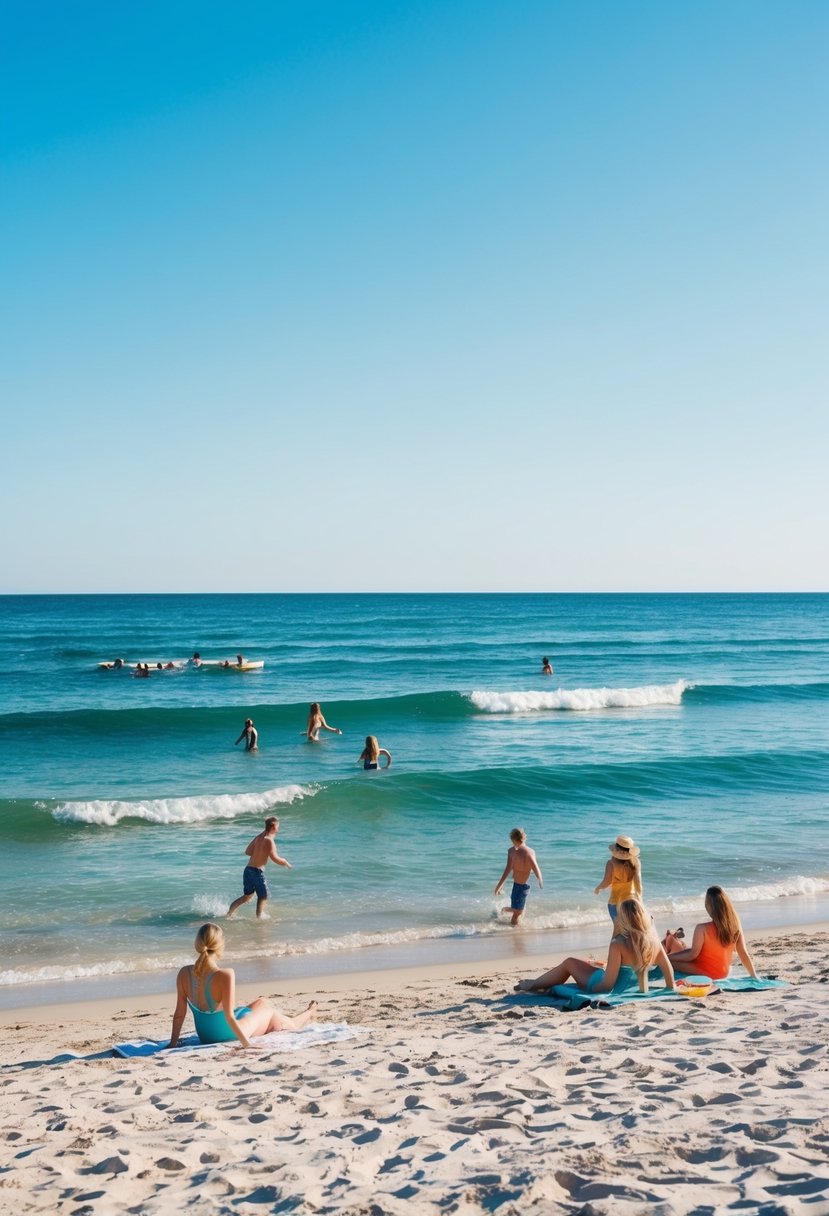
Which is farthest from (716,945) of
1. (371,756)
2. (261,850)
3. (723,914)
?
(371,756)

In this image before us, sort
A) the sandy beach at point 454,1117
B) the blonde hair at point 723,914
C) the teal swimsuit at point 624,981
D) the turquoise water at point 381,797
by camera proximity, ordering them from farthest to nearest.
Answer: the turquoise water at point 381,797 → the blonde hair at point 723,914 → the teal swimsuit at point 624,981 → the sandy beach at point 454,1117

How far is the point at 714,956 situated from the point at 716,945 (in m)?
0.11

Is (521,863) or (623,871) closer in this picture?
(623,871)

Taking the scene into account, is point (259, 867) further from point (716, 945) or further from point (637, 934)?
point (716, 945)

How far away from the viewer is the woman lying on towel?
7.85 metres

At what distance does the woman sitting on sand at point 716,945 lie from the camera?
814 centimetres

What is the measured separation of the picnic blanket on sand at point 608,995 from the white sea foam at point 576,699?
22319 millimetres

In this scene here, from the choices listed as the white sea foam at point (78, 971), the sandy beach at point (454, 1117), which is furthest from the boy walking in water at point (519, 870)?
the white sea foam at point (78, 971)

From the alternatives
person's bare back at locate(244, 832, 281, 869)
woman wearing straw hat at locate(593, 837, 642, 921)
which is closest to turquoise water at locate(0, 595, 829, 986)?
person's bare back at locate(244, 832, 281, 869)

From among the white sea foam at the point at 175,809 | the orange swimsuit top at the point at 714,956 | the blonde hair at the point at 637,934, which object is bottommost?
the white sea foam at the point at 175,809

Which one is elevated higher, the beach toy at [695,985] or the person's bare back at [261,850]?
the person's bare back at [261,850]

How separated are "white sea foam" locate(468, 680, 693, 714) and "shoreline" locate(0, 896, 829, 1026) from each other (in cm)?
1983

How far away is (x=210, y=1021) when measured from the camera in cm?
709

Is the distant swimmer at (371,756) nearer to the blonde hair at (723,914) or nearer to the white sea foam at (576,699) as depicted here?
the white sea foam at (576,699)
